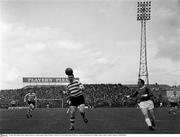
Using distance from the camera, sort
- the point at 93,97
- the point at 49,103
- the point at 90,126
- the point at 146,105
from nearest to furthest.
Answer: the point at 146,105, the point at 90,126, the point at 49,103, the point at 93,97

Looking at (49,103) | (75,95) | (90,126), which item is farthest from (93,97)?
Result: (75,95)

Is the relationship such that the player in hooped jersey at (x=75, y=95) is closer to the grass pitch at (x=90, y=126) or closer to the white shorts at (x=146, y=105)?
the grass pitch at (x=90, y=126)

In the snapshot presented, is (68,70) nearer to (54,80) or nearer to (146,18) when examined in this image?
(146,18)

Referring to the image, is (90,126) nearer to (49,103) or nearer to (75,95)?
(75,95)

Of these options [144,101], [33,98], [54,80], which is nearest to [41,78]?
[54,80]

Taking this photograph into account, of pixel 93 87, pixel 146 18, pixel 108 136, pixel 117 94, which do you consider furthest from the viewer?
pixel 93 87

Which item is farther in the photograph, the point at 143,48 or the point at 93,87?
the point at 93,87

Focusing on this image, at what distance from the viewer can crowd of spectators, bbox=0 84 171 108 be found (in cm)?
5850

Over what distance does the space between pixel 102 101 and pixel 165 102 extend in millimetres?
9923

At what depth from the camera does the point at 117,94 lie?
6444 centimetres

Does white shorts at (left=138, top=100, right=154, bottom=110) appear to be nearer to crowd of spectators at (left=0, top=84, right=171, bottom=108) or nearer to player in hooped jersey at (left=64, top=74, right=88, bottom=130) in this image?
player in hooped jersey at (left=64, top=74, right=88, bottom=130)

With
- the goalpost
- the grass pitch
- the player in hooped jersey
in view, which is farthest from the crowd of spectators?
the player in hooped jersey

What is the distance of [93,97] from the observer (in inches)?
2466

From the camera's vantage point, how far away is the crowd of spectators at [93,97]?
58.5 metres
